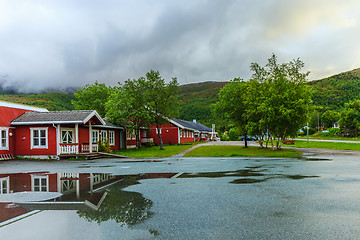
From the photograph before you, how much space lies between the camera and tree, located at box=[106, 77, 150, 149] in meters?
35.1

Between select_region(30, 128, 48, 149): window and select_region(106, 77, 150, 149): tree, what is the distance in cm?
1067

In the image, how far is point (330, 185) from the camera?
8.88m

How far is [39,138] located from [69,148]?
278cm

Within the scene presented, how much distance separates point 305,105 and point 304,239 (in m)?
24.9

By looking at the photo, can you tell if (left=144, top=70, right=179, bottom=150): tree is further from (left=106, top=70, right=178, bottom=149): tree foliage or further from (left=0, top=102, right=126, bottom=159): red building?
(left=0, top=102, right=126, bottom=159): red building

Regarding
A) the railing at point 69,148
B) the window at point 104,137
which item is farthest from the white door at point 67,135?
the window at point 104,137

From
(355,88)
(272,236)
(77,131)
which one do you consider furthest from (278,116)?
(355,88)

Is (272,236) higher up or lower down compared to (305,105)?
lower down

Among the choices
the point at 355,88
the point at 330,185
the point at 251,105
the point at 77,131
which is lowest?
the point at 330,185

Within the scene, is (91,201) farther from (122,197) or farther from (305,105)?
(305,105)

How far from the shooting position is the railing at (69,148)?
81.1 ft

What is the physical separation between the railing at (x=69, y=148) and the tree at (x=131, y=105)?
402 inches

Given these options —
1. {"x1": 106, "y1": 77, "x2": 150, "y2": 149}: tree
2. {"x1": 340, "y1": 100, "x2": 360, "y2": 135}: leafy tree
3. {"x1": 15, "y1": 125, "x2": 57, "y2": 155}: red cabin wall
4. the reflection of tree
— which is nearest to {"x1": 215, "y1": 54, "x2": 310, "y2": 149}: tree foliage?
{"x1": 106, "y1": 77, "x2": 150, "y2": 149}: tree

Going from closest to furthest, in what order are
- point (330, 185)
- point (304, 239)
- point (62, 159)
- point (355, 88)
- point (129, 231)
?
1. point (304, 239)
2. point (129, 231)
3. point (330, 185)
4. point (62, 159)
5. point (355, 88)
